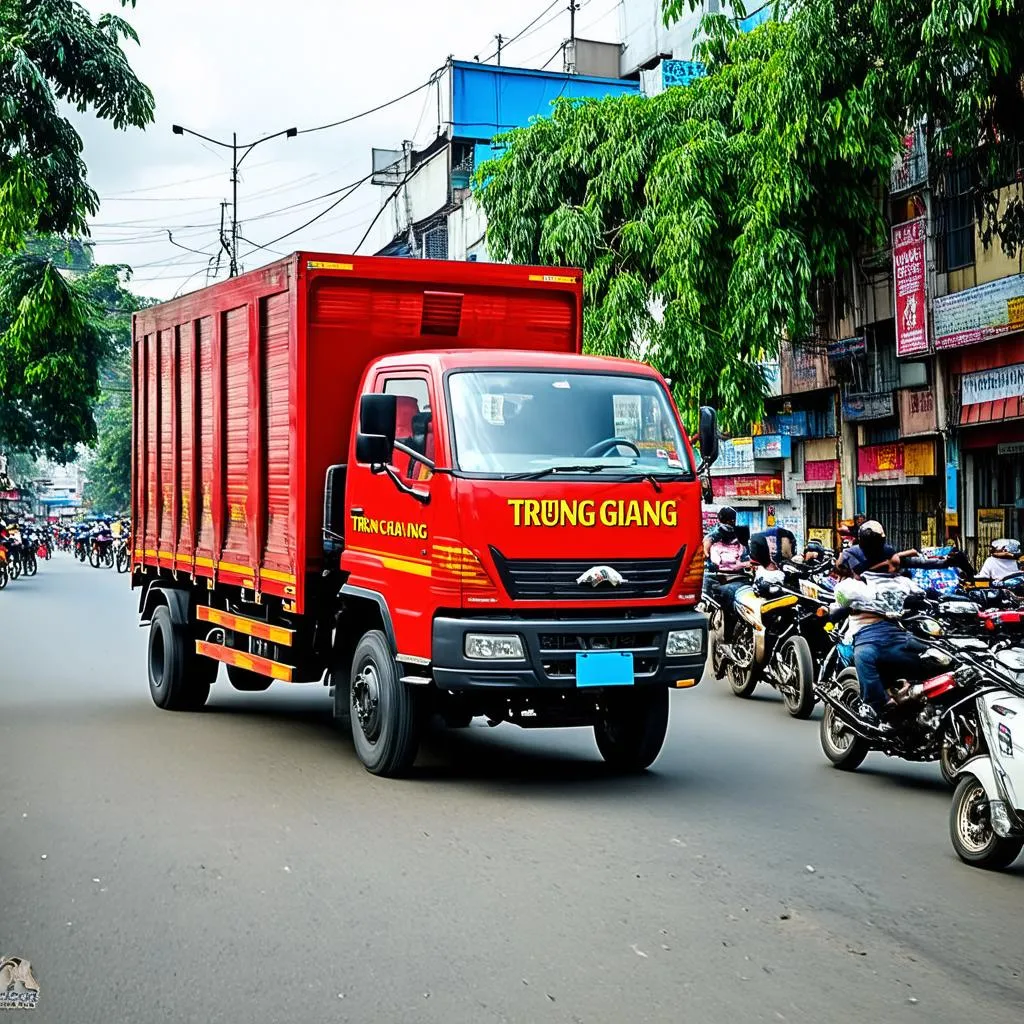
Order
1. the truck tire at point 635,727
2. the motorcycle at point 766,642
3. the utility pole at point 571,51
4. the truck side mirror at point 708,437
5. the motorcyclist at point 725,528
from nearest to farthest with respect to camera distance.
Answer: the truck tire at point 635,727 → the truck side mirror at point 708,437 → the motorcycle at point 766,642 → the motorcyclist at point 725,528 → the utility pole at point 571,51

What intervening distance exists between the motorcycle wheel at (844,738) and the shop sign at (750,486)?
17060 mm

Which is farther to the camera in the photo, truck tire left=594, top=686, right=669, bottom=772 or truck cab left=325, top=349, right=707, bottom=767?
truck tire left=594, top=686, right=669, bottom=772

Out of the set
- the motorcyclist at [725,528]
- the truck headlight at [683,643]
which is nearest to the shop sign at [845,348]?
the motorcyclist at [725,528]

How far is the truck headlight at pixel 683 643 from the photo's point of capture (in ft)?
26.5

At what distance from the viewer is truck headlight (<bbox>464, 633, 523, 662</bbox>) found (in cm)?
763

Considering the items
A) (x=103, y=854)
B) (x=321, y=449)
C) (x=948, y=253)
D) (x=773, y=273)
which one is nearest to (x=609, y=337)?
(x=773, y=273)

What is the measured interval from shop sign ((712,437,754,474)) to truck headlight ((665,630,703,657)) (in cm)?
1843

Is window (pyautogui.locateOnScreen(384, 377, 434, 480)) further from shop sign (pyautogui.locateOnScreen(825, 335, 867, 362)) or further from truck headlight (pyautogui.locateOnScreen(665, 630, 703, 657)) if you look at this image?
shop sign (pyautogui.locateOnScreen(825, 335, 867, 362))

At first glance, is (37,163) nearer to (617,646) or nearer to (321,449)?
(321,449)

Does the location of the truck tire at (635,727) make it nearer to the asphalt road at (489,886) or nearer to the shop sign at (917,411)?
the asphalt road at (489,886)

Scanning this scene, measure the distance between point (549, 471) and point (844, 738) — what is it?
2.62m

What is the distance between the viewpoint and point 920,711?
7.86 metres

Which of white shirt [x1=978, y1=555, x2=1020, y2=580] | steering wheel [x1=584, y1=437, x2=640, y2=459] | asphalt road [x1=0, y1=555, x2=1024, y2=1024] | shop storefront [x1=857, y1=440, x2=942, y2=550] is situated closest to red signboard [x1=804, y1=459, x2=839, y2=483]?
shop storefront [x1=857, y1=440, x2=942, y2=550]

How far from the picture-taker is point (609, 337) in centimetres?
2088
